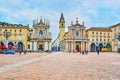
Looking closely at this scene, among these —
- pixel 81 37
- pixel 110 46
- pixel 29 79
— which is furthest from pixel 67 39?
pixel 29 79

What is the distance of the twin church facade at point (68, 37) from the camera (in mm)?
97250

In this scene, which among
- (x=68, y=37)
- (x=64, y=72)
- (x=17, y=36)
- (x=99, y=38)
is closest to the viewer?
(x=64, y=72)

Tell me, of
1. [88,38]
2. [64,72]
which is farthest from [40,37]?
[64,72]

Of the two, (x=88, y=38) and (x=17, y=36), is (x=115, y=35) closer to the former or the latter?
(x=88, y=38)

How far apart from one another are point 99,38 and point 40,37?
25216 millimetres

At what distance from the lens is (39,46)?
3880 inches

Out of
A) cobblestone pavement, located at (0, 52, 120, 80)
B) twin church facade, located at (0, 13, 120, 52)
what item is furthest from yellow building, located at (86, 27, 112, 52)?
cobblestone pavement, located at (0, 52, 120, 80)

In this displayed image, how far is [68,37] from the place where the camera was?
103250 mm

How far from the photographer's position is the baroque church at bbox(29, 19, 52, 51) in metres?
97.4

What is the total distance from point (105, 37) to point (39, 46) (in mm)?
28583

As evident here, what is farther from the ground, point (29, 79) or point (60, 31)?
point (60, 31)

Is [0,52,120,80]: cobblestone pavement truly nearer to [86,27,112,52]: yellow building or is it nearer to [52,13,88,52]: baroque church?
[52,13,88,52]: baroque church

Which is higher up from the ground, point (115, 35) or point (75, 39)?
point (115, 35)

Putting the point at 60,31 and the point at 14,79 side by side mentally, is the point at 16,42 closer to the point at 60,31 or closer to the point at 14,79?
the point at 60,31
